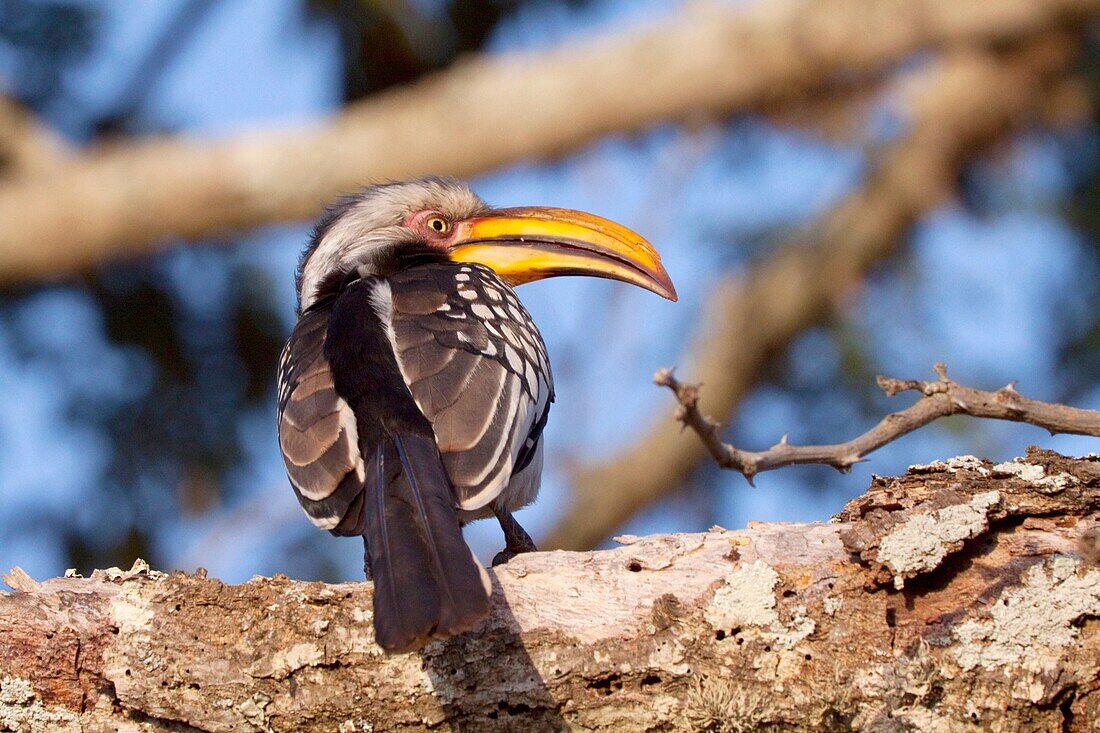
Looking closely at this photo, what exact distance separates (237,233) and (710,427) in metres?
5.67

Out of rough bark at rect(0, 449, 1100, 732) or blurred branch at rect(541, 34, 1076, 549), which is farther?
blurred branch at rect(541, 34, 1076, 549)

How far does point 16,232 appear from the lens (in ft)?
26.7

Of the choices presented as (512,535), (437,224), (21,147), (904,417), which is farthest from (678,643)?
(21,147)

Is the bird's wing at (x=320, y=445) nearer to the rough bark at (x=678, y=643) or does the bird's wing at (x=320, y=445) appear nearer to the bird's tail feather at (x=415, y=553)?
the bird's tail feather at (x=415, y=553)

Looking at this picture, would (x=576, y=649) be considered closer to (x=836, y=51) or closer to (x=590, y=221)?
(x=590, y=221)

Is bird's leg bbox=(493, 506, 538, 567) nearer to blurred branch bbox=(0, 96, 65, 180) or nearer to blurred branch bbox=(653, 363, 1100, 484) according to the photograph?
blurred branch bbox=(653, 363, 1100, 484)

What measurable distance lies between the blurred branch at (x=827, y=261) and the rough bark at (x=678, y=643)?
19.3 ft

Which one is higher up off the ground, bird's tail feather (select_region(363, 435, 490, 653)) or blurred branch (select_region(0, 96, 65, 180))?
blurred branch (select_region(0, 96, 65, 180))

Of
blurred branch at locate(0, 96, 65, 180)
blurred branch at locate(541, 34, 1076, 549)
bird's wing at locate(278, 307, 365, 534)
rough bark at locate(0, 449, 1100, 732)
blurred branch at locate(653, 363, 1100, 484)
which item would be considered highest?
blurred branch at locate(0, 96, 65, 180)

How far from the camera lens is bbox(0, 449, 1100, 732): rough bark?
2.67 m

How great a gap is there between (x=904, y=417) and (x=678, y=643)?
955 millimetres

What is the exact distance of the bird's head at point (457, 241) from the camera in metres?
4.51

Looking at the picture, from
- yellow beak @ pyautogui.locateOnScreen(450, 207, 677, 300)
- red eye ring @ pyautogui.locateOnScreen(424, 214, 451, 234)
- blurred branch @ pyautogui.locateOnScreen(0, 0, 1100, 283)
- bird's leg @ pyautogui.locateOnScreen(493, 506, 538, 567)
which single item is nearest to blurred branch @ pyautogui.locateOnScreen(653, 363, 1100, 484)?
bird's leg @ pyautogui.locateOnScreen(493, 506, 538, 567)

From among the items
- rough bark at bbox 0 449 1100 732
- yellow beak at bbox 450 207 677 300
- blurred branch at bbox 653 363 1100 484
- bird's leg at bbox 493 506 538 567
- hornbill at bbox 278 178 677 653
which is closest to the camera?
rough bark at bbox 0 449 1100 732
